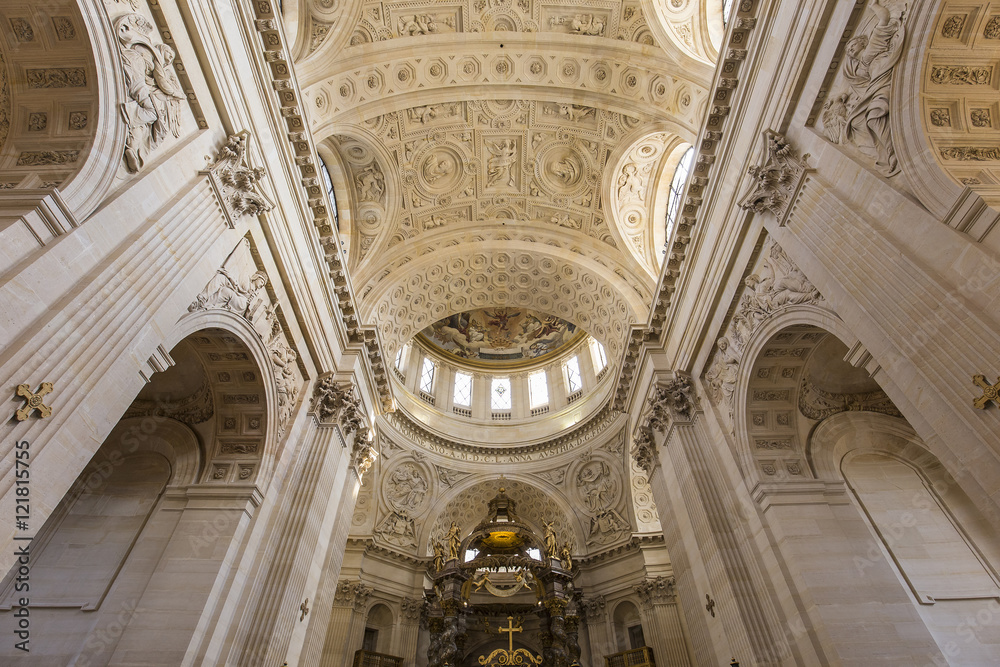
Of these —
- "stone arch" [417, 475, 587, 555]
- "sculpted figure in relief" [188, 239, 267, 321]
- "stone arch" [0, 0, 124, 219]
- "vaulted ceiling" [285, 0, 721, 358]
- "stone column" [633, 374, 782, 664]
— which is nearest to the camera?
"stone arch" [0, 0, 124, 219]

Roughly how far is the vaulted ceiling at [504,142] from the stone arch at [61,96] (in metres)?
5.92

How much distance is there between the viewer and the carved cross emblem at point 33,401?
448 centimetres

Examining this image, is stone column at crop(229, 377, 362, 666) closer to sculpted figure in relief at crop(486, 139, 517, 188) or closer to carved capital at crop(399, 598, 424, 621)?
sculpted figure in relief at crop(486, 139, 517, 188)

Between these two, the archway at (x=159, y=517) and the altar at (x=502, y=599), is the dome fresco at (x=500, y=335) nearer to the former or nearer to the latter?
the altar at (x=502, y=599)

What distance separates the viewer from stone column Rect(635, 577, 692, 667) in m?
16.5

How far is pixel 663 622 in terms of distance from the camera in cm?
1733

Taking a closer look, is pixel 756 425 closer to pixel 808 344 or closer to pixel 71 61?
pixel 808 344

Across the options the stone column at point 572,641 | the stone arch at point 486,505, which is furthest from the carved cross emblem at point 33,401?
the stone arch at point 486,505

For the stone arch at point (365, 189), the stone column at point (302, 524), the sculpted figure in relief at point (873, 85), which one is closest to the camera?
the sculpted figure in relief at point (873, 85)

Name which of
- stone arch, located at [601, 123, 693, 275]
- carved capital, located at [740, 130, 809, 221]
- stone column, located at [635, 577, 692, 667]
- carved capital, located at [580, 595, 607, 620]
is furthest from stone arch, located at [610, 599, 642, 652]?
carved capital, located at [740, 130, 809, 221]

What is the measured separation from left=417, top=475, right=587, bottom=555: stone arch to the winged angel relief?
1843 centimetres

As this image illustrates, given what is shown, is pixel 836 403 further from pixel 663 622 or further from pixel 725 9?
pixel 663 622

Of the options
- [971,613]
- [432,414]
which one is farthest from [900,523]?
[432,414]

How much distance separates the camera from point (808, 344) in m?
9.12
